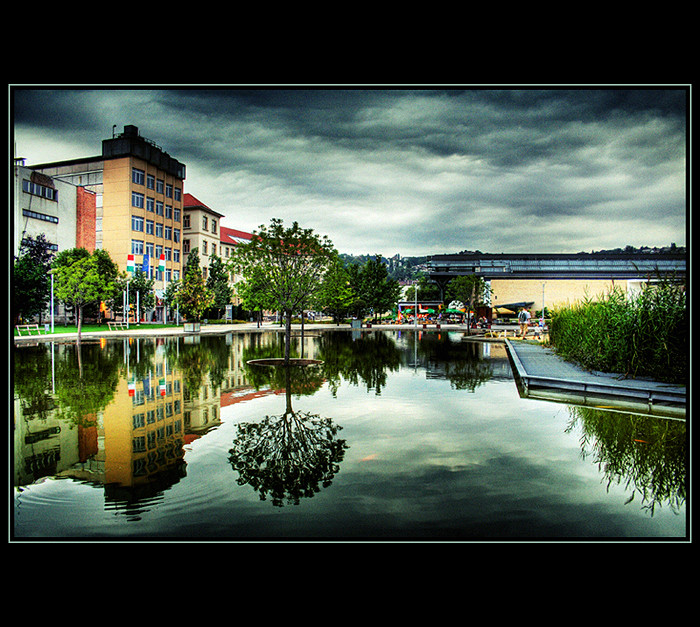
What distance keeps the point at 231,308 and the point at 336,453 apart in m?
54.1

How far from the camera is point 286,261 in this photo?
17141 mm

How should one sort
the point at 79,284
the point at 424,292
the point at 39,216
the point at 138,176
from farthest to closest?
the point at 424,292, the point at 138,176, the point at 39,216, the point at 79,284

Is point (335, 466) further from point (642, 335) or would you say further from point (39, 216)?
point (39, 216)

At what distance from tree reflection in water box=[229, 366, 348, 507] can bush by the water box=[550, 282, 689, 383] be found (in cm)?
854

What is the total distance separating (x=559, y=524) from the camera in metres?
4.52

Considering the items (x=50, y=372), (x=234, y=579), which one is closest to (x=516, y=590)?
(x=234, y=579)

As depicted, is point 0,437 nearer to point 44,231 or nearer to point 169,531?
point 169,531

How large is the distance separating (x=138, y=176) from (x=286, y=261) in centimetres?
4016

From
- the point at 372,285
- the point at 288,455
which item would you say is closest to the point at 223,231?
the point at 372,285

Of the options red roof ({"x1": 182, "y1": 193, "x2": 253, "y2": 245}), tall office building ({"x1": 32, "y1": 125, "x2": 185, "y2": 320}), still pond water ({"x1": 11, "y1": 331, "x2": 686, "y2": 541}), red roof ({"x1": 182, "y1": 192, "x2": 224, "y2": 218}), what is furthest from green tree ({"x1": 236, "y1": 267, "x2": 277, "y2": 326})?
red roof ({"x1": 182, "y1": 192, "x2": 224, "y2": 218})

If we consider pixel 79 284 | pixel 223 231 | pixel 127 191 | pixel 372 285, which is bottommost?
pixel 79 284

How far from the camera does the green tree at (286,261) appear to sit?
1695 cm

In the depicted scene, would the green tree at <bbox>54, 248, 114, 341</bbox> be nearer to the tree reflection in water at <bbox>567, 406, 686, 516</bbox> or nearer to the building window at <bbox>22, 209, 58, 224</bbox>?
the building window at <bbox>22, 209, 58, 224</bbox>

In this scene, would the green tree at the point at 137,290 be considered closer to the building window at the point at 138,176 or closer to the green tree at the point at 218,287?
the green tree at the point at 218,287
